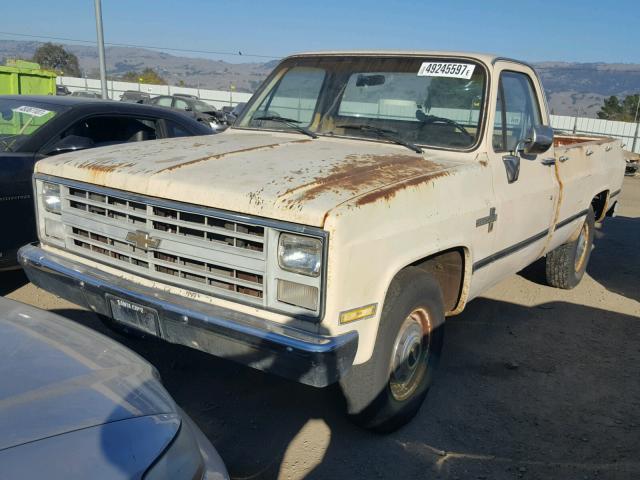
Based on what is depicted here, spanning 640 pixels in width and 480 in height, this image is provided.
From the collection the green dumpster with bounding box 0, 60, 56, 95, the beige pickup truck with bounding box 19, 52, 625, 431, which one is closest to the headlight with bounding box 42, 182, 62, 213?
the beige pickup truck with bounding box 19, 52, 625, 431

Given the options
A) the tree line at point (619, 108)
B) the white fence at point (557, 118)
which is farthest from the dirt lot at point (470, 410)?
the tree line at point (619, 108)

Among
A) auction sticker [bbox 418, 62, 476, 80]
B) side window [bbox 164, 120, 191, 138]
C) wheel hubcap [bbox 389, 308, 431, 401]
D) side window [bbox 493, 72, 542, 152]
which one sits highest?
auction sticker [bbox 418, 62, 476, 80]

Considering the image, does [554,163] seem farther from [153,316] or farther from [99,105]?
[99,105]

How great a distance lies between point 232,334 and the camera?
8.75 ft

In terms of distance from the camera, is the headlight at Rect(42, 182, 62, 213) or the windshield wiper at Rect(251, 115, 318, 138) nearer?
the headlight at Rect(42, 182, 62, 213)

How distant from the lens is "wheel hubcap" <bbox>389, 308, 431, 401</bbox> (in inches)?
126

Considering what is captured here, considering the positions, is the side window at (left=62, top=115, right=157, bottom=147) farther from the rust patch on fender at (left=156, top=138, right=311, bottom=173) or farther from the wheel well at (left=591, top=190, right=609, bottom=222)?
the wheel well at (left=591, top=190, right=609, bottom=222)

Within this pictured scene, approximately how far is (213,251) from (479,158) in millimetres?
1749

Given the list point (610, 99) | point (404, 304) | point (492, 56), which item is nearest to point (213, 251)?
point (404, 304)

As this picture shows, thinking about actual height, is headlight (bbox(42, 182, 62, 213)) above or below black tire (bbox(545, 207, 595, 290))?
above

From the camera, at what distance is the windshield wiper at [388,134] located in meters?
3.72

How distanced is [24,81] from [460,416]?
41.6ft

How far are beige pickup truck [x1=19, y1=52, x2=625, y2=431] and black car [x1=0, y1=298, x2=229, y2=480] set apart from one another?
0.65m

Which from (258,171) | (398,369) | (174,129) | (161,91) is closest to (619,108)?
(161,91)
